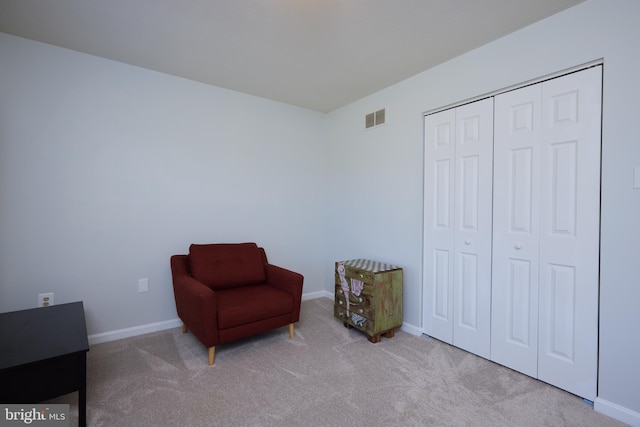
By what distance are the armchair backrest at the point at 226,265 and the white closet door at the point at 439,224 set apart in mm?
1676

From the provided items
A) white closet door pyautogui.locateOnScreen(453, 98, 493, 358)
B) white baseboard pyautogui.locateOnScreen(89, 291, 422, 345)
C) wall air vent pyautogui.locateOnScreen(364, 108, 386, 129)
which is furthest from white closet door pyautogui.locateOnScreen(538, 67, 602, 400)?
wall air vent pyautogui.locateOnScreen(364, 108, 386, 129)

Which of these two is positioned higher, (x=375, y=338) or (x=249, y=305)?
(x=249, y=305)

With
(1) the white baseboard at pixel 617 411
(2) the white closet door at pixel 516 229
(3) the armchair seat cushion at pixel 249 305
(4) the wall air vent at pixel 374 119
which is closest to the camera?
(1) the white baseboard at pixel 617 411

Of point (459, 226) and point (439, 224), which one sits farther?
point (439, 224)

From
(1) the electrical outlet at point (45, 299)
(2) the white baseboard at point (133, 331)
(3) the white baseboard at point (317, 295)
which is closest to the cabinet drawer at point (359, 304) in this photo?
(3) the white baseboard at point (317, 295)

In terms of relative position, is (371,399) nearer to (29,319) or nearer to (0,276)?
(29,319)

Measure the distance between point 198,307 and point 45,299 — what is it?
133 centimetres

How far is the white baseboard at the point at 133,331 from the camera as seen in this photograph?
8.60 feet

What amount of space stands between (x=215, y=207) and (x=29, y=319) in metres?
A: 1.70

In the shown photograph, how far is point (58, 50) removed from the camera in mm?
2463

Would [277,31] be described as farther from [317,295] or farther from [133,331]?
[317,295]

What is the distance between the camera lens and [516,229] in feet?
7.21

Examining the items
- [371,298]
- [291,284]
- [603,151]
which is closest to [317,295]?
[291,284]

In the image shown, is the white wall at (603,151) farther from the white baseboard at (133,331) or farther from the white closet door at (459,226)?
the white baseboard at (133,331)
